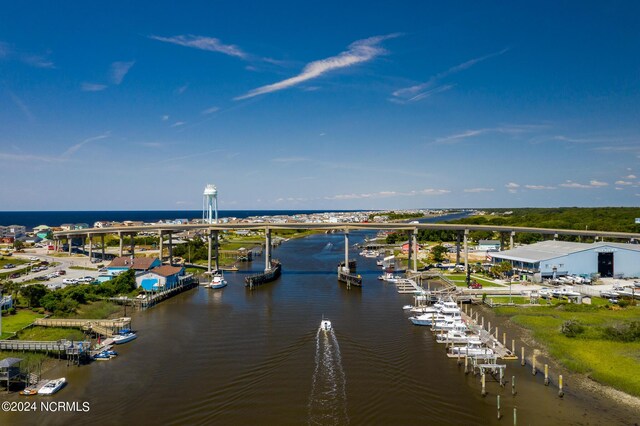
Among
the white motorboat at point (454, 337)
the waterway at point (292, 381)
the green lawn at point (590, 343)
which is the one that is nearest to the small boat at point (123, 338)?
the waterway at point (292, 381)

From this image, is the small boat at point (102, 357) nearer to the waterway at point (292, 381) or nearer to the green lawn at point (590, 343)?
the waterway at point (292, 381)

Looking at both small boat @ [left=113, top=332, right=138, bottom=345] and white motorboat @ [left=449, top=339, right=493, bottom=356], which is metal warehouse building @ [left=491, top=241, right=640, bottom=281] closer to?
white motorboat @ [left=449, top=339, right=493, bottom=356]

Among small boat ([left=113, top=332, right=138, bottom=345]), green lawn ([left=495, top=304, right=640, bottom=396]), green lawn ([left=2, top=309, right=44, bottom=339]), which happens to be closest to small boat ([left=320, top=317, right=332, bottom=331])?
small boat ([left=113, top=332, right=138, bottom=345])

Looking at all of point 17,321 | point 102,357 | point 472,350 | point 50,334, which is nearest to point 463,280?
point 472,350

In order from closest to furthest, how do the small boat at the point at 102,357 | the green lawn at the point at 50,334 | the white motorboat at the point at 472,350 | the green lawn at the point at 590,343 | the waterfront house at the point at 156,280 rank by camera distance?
the green lawn at the point at 590,343 → the white motorboat at the point at 472,350 → the small boat at the point at 102,357 → the green lawn at the point at 50,334 → the waterfront house at the point at 156,280

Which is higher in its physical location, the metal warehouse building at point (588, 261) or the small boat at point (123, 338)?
the metal warehouse building at point (588, 261)

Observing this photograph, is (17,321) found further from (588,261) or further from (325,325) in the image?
(588,261)
